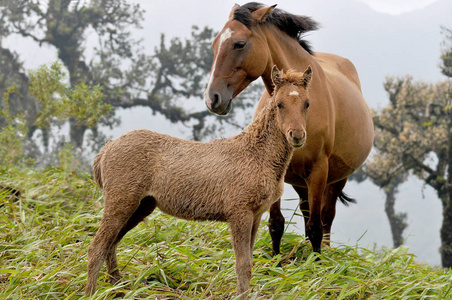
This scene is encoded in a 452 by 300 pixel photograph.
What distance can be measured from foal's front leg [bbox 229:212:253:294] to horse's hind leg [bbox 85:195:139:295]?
78 centimetres

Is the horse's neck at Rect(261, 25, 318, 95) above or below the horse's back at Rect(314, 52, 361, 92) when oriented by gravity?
below

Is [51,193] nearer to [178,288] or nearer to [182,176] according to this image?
[178,288]

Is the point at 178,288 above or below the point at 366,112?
below

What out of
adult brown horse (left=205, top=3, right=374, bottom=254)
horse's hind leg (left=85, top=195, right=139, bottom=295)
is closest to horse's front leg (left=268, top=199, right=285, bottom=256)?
adult brown horse (left=205, top=3, right=374, bottom=254)

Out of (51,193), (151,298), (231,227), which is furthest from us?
(51,193)

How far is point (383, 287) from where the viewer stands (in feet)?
14.9

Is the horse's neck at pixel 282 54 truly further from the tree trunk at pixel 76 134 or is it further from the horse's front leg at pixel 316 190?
the tree trunk at pixel 76 134

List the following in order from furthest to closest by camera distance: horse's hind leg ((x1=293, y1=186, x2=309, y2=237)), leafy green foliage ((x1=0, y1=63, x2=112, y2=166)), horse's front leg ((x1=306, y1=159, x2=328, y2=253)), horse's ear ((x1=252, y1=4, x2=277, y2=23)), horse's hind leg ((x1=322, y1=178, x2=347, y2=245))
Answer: leafy green foliage ((x1=0, y1=63, x2=112, y2=166)), horse's hind leg ((x1=322, y1=178, x2=347, y2=245)), horse's hind leg ((x1=293, y1=186, x2=309, y2=237)), horse's front leg ((x1=306, y1=159, x2=328, y2=253)), horse's ear ((x1=252, y1=4, x2=277, y2=23))

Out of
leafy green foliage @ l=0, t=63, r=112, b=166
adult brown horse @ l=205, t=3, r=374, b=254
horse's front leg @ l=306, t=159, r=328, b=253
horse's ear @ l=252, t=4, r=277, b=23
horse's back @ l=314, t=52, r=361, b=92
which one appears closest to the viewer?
adult brown horse @ l=205, t=3, r=374, b=254

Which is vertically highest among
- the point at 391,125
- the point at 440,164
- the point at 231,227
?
the point at 391,125

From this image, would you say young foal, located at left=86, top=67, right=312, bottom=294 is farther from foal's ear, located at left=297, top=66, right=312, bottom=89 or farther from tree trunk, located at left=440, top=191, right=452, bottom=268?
tree trunk, located at left=440, top=191, right=452, bottom=268

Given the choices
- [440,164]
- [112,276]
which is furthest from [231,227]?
[440,164]

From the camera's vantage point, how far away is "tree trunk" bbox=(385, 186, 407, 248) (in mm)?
22453

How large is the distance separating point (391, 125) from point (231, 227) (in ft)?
55.9
